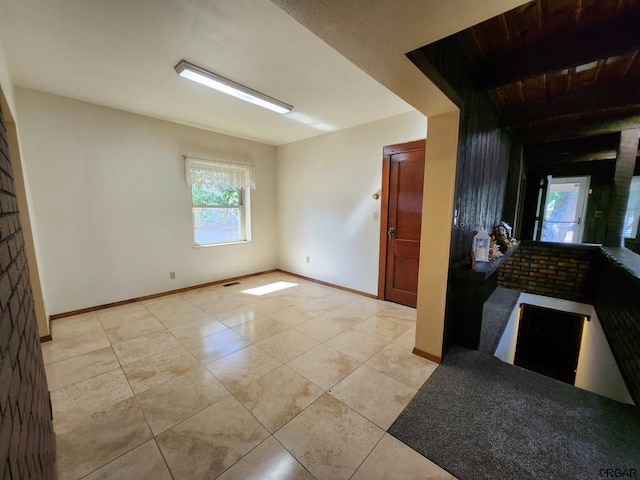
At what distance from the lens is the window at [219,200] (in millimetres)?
3926

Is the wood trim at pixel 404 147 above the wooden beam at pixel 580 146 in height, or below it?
below

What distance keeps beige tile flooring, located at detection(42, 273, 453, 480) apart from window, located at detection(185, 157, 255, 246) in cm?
146

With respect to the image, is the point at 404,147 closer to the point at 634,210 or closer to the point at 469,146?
the point at 469,146

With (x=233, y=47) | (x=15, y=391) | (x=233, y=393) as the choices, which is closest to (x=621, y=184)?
(x=233, y=47)

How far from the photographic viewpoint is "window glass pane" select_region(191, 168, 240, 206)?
391cm

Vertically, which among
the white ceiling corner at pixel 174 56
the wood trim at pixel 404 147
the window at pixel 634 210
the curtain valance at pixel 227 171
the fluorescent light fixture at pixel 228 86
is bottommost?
the window at pixel 634 210

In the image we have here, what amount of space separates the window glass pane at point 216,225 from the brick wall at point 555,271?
457cm

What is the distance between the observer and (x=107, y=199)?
313 centimetres

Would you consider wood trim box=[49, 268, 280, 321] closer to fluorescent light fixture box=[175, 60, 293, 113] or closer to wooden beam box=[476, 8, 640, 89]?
fluorescent light fixture box=[175, 60, 293, 113]

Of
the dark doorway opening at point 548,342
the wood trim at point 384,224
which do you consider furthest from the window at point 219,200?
the dark doorway opening at point 548,342

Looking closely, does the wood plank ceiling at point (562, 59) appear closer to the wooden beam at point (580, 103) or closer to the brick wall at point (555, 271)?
the wooden beam at point (580, 103)

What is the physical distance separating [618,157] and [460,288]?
10.6 feet

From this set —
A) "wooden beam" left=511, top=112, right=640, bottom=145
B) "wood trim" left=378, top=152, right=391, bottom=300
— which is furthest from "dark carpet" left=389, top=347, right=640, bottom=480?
"wooden beam" left=511, top=112, right=640, bottom=145

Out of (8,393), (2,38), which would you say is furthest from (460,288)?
(2,38)
